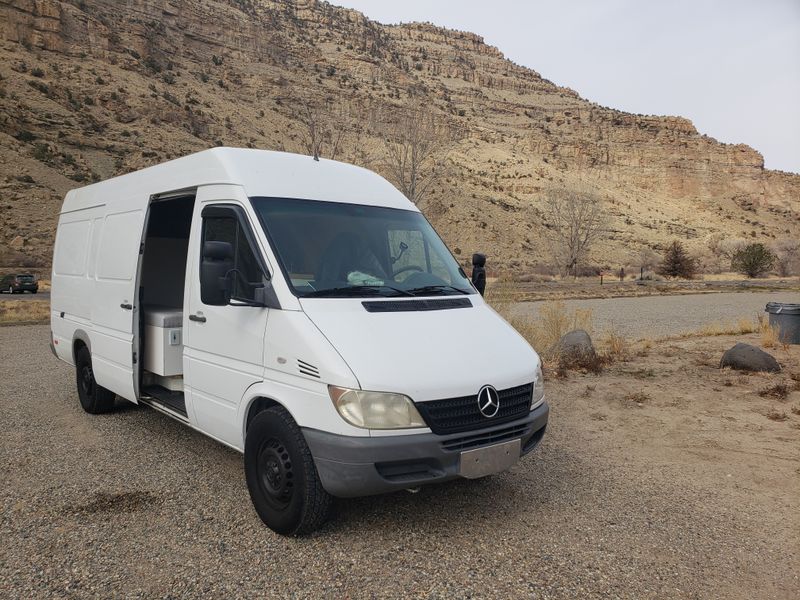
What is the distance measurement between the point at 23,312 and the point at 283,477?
67.1 ft

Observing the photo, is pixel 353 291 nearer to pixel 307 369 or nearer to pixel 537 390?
pixel 307 369

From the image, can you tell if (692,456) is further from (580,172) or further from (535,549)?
(580,172)

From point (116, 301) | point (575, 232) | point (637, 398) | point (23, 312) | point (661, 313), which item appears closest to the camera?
point (116, 301)

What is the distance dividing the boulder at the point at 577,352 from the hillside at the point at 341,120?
3325 centimetres

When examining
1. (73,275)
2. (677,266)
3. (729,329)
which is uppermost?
(677,266)

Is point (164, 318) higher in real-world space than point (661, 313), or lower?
higher

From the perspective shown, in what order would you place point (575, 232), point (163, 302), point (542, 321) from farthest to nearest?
point (575, 232)
point (542, 321)
point (163, 302)

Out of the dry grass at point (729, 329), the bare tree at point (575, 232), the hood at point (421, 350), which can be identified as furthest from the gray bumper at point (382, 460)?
the bare tree at point (575, 232)

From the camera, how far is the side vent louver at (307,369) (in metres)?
3.66

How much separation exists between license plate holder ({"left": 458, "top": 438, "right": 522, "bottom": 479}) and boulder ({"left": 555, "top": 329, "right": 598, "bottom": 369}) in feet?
20.2

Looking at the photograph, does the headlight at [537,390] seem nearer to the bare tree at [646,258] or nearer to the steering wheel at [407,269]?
the steering wheel at [407,269]

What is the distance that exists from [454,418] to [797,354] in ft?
33.9

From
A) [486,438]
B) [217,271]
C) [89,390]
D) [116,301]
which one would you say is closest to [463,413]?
[486,438]

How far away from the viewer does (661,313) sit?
21.5 m
